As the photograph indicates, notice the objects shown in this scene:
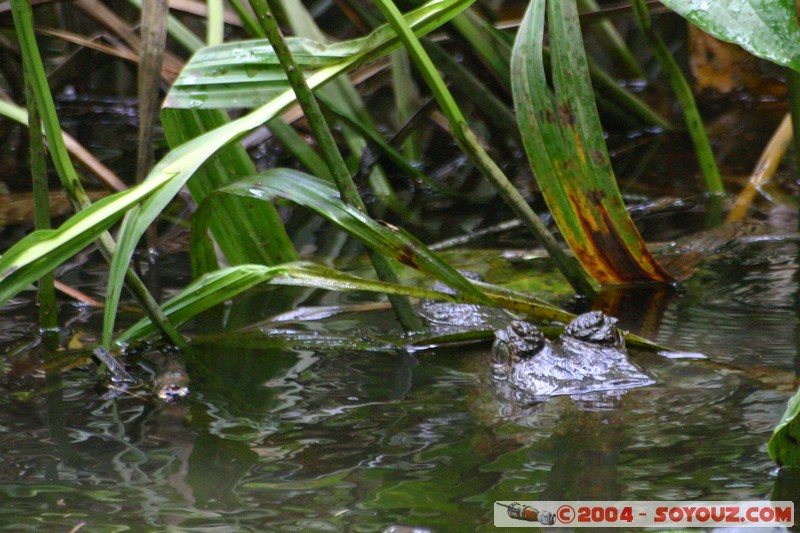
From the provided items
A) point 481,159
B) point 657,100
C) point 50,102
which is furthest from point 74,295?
point 657,100

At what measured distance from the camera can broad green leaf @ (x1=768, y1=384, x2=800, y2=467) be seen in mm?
992

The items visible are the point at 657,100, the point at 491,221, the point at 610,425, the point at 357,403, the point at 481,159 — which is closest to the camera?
the point at 610,425

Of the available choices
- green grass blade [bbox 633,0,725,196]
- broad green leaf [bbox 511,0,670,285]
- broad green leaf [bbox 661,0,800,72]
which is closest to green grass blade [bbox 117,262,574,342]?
broad green leaf [bbox 511,0,670,285]

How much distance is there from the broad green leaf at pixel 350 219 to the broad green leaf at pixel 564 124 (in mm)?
315

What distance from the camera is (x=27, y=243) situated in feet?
4.30

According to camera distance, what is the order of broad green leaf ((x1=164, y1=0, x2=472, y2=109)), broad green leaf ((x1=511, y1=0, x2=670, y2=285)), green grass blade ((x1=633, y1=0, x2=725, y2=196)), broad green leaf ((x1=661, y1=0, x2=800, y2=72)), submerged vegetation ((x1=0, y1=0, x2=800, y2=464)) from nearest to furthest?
broad green leaf ((x1=661, y1=0, x2=800, y2=72)), submerged vegetation ((x1=0, y1=0, x2=800, y2=464)), broad green leaf ((x1=164, y1=0, x2=472, y2=109)), broad green leaf ((x1=511, y1=0, x2=670, y2=285)), green grass blade ((x1=633, y1=0, x2=725, y2=196))

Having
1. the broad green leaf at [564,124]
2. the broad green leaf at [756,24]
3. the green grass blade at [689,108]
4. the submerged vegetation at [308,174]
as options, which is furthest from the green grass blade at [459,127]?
the green grass blade at [689,108]

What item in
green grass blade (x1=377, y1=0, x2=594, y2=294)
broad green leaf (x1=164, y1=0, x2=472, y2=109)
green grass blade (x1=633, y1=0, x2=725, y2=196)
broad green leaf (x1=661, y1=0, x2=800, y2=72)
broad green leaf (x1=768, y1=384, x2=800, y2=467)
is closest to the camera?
broad green leaf (x1=768, y1=384, x2=800, y2=467)

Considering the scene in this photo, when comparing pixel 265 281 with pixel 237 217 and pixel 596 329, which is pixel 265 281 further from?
pixel 596 329

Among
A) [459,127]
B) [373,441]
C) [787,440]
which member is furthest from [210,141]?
[787,440]

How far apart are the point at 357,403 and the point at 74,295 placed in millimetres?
784

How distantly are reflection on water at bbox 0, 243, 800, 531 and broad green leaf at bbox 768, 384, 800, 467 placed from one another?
0.03 m

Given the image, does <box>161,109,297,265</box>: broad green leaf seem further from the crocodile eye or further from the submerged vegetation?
the crocodile eye

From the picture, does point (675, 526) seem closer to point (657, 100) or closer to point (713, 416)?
point (713, 416)
